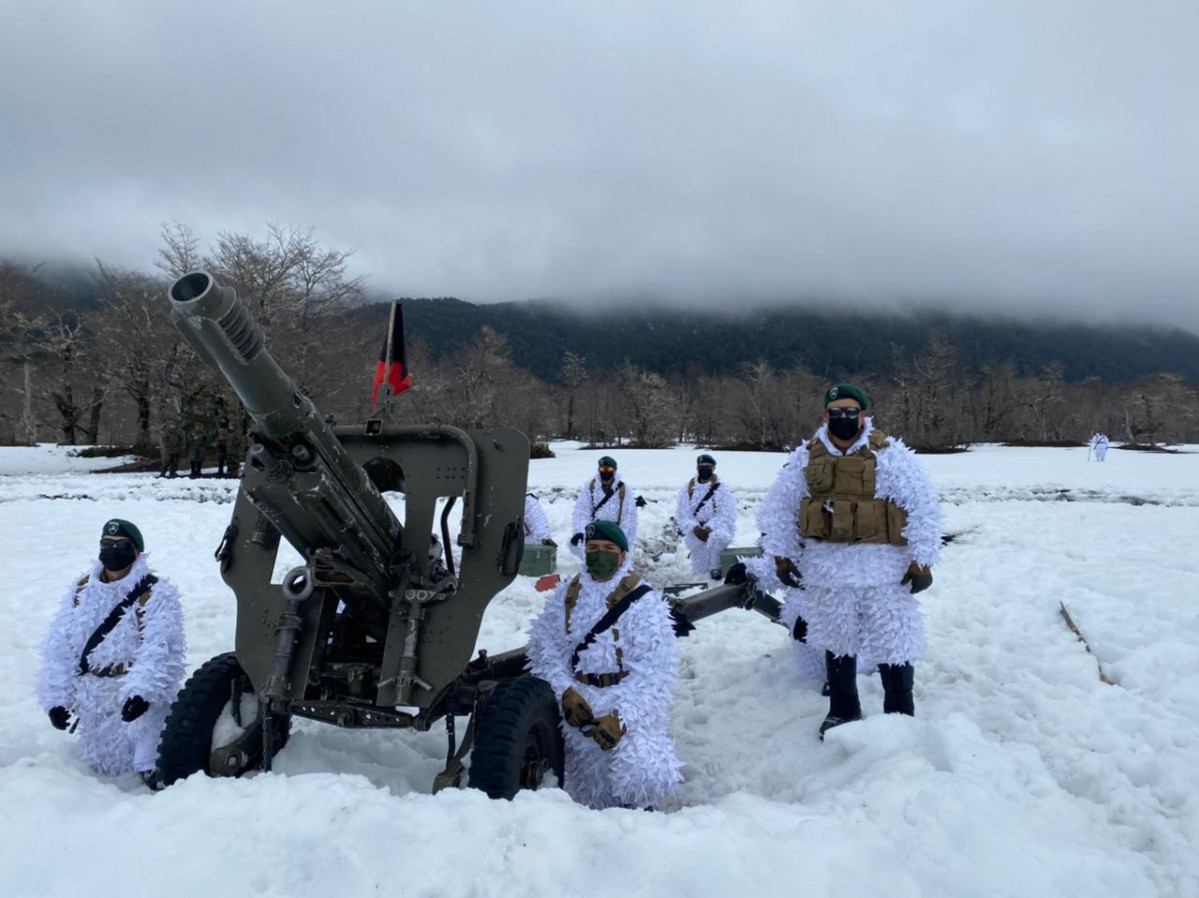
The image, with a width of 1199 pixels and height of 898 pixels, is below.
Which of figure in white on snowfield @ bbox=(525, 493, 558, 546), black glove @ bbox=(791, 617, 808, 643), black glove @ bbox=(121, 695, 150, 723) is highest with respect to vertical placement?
figure in white on snowfield @ bbox=(525, 493, 558, 546)

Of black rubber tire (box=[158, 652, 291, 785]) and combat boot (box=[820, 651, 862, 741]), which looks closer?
black rubber tire (box=[158, 652, 291, 785])

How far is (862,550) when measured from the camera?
161 inches

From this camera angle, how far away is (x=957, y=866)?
2.34 m

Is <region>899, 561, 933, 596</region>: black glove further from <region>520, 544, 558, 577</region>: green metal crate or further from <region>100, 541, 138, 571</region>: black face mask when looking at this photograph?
<region>520, 544, 558, 577</region>: green metal crate

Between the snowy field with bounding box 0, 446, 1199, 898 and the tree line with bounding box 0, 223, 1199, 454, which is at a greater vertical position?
the tree line with bounding box 0, 223, 1199, 454

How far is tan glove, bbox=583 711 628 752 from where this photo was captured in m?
3.46

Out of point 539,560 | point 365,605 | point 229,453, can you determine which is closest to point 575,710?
point 365,605

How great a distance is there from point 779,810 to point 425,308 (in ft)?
466

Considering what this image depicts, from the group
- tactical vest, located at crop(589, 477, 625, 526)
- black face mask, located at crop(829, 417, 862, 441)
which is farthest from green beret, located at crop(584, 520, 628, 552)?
tactical vest, located at crop(589, 477, 625, 526)

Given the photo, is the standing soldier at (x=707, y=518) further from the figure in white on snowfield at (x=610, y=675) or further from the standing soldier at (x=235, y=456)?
the standing soldier at (x=235, y=456)

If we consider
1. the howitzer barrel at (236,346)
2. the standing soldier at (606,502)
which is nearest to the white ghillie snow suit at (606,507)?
the standing soldier at (606,502)

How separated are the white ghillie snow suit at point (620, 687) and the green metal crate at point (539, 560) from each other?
185 inches

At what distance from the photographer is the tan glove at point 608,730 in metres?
3.46

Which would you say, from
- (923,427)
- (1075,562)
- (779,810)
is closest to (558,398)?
(923,427)
